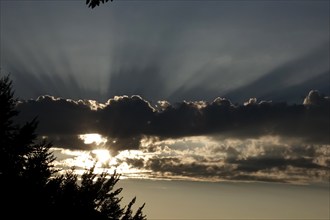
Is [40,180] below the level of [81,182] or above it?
below

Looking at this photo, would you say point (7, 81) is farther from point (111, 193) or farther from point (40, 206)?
point (111, 193)

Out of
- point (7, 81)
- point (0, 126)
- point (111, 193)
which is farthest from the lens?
point (111, 193)

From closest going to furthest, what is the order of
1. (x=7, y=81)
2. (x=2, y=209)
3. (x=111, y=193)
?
1. (x=2, y=209)
2. (x=7, y=81)
3. (x=111, y=193)

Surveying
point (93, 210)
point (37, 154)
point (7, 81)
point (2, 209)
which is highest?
point (7, 81)

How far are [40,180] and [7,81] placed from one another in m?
9.45

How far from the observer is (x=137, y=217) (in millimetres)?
52094

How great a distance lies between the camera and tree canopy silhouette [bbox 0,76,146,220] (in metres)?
35.9

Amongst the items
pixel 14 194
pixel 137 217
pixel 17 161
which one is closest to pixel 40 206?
pixel 14 194

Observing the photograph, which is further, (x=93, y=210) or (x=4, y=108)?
(x=93, y=210)

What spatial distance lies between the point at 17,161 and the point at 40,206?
15.8 feet

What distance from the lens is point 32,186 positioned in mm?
37250

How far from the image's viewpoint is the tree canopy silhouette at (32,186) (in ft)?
118

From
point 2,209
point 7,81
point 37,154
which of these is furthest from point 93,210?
point 7,81

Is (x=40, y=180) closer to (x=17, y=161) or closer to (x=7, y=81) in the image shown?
(x=17, y=161)
